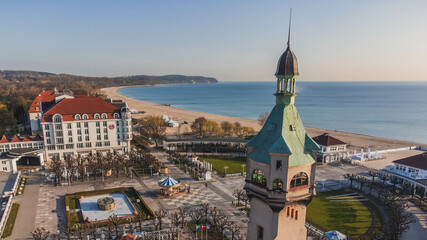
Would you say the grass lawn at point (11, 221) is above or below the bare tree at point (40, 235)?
below

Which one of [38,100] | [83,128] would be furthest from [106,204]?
[38,100]

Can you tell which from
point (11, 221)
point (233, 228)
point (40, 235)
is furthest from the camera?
point (11, 221)

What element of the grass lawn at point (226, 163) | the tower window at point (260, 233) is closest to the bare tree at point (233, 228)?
the tower window at point (260, 233)

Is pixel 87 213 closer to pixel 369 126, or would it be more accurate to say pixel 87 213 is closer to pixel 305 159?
pixel 305 159

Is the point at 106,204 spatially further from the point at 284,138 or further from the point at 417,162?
the point at 417,162

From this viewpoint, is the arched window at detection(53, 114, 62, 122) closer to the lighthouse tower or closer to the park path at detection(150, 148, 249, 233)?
the park path at detection(150, 148, 249, 233)

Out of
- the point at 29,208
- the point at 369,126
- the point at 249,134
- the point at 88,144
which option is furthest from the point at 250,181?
the point at 369,126

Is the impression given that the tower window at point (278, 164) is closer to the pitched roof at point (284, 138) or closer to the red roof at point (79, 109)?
the pitched roof at point (284, 138)
